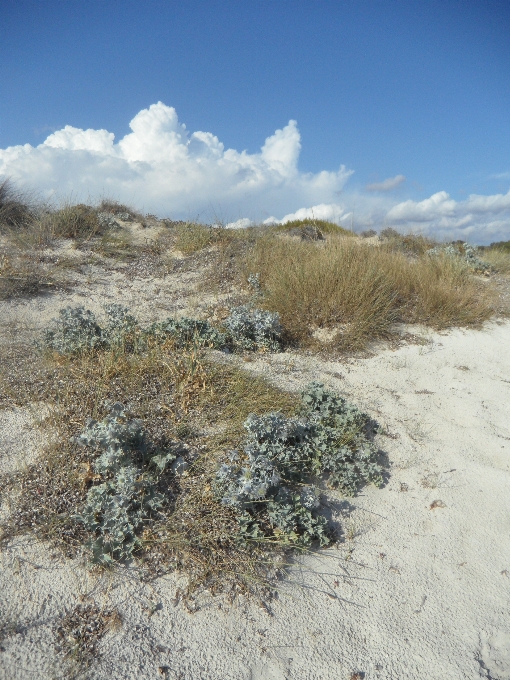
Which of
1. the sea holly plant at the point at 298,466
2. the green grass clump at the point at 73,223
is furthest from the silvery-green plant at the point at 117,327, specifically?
the green grass clump at the point at 73,223

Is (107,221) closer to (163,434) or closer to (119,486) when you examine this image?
(163,434)

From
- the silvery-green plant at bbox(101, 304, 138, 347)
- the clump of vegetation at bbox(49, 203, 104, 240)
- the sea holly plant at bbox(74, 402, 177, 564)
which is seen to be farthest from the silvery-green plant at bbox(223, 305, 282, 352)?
the clump of vegetation at bbox(49, 203, 104, 240)

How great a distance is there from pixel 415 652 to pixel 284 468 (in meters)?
1.27

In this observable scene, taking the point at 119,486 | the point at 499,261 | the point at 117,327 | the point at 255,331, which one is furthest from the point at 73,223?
the point at 499,261

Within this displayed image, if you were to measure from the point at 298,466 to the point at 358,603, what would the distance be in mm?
968

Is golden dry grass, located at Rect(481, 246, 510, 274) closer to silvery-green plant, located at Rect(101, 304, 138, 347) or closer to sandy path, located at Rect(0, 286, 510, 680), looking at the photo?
sandy path, located at Rect(0, 286, 510, 680)

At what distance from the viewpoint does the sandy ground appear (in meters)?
2.30

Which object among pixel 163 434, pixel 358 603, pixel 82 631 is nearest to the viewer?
pixel 82 631

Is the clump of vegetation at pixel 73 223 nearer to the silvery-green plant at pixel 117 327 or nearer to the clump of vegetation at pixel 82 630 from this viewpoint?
the silvery-green plant at pixel 117 327

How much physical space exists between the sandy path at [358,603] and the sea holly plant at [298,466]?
19 centimetres

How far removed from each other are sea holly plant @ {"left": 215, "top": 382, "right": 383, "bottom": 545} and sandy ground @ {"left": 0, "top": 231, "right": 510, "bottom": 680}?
0.17 meters

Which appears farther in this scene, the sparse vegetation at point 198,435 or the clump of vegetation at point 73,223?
the clump of vegetation at point 73,223

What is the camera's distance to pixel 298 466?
133 inches

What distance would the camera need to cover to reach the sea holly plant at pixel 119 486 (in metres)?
2.67
